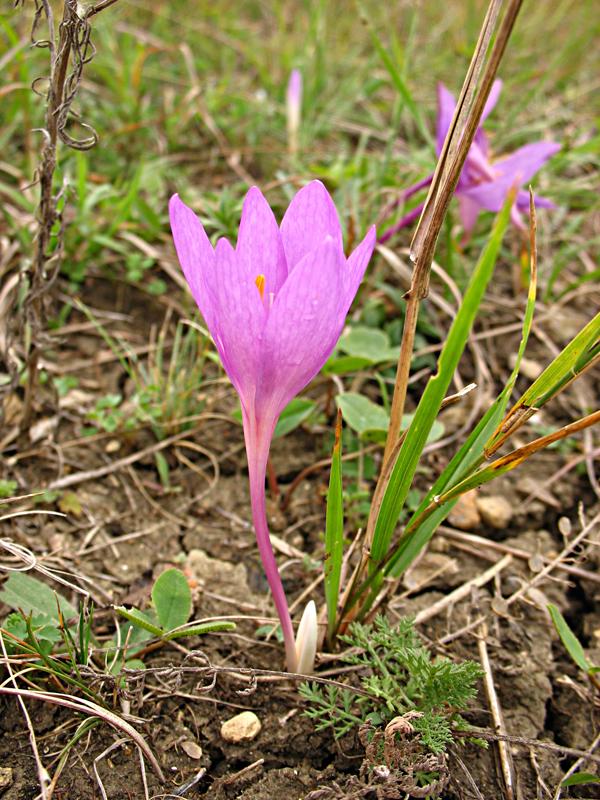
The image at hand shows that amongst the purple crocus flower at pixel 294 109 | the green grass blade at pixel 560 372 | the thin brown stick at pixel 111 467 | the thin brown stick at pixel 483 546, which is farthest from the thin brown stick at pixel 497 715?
the purple crocus flower at pixel 294 109

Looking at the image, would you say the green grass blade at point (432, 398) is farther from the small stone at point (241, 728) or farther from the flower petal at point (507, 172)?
the flower petal at point (507, 172)

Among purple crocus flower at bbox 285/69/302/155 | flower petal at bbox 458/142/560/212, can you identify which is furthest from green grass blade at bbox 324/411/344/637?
purple crocus flower at bbox 285/69/302/155

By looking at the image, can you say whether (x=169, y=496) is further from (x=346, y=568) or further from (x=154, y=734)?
(x=154, y=734)

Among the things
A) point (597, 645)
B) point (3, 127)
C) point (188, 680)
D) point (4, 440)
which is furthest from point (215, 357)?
point (3, 127)

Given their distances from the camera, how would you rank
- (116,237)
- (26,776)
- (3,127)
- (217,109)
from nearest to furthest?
(26,776), (116,237), (3,127), (217,109)

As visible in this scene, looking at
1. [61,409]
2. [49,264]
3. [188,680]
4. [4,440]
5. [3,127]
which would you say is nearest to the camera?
[188,680]

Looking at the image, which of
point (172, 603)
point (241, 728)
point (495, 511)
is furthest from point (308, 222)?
point (495, 511)
